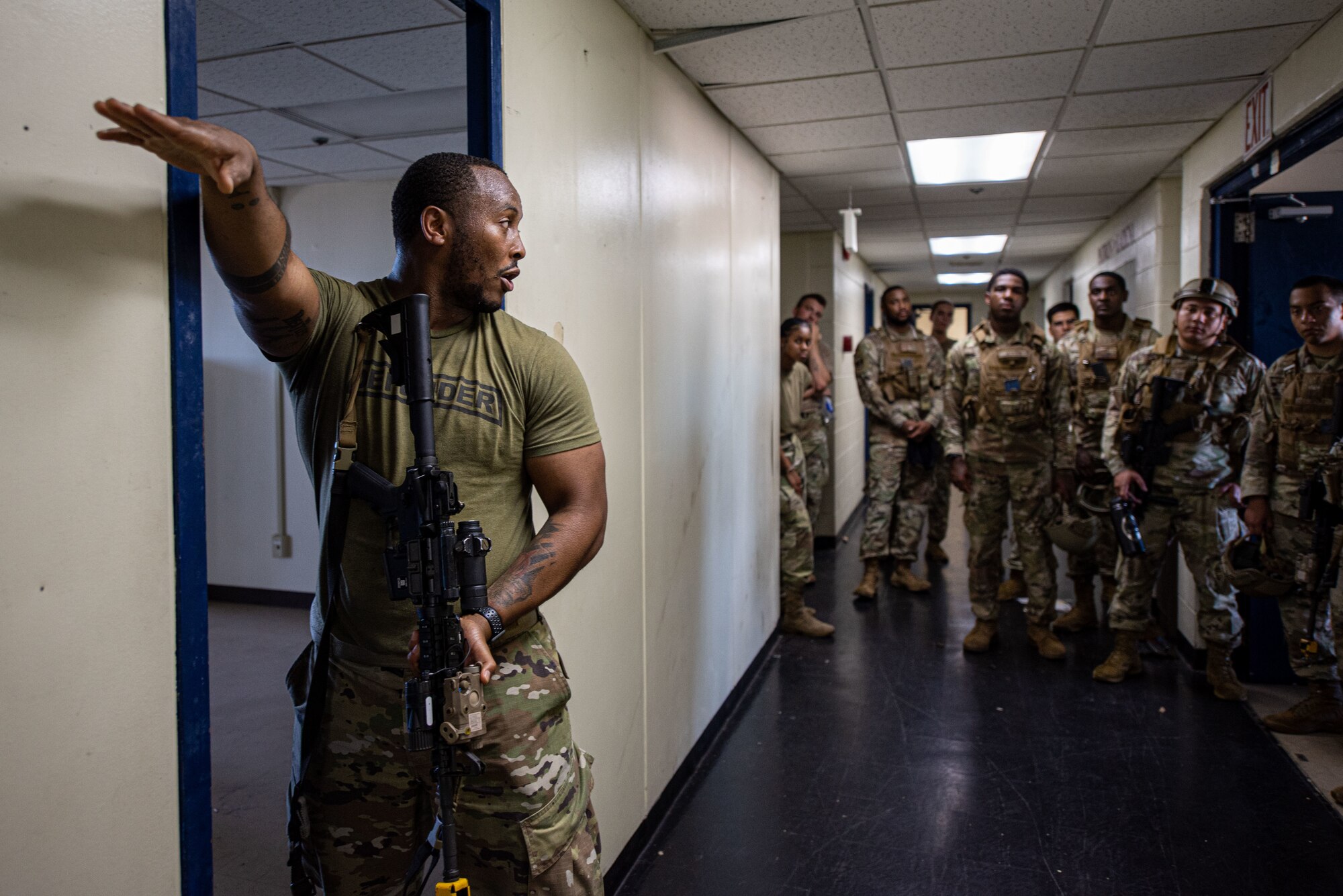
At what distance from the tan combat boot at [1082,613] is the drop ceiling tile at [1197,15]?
269cm

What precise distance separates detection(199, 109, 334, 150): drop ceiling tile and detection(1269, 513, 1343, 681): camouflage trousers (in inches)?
161

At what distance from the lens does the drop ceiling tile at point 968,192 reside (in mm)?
4906

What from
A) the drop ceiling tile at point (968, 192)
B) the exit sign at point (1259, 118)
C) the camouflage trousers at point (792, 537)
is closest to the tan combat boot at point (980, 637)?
the camouflage trousers at point (792, 537)

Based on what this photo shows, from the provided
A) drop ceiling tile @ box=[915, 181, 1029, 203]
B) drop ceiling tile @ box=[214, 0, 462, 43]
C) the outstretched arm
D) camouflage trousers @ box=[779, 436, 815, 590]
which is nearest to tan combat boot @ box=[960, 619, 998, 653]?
camouflage trousers @ box=[779, 436, 815, 590]

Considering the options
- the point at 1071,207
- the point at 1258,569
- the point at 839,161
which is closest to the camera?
the point at 1258,569

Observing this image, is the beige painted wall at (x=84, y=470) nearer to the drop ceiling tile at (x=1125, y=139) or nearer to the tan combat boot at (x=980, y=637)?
the tan combat boot at (x=980, y=637)

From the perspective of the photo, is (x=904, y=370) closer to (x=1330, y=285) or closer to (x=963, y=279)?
(x=1330, y=285)

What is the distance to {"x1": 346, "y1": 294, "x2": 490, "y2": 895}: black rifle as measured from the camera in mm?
1082

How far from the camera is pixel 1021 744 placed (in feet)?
9.95

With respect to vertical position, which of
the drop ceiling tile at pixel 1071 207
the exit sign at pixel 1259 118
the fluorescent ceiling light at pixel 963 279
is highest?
the fluorescent ceiling light at pixel 963 279

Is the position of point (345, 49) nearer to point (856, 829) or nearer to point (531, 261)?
point (531, 261)

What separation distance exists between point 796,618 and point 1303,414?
2315mm

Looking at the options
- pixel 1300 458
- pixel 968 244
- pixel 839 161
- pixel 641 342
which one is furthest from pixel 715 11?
pixel 968 244

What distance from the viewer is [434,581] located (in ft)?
3.62
